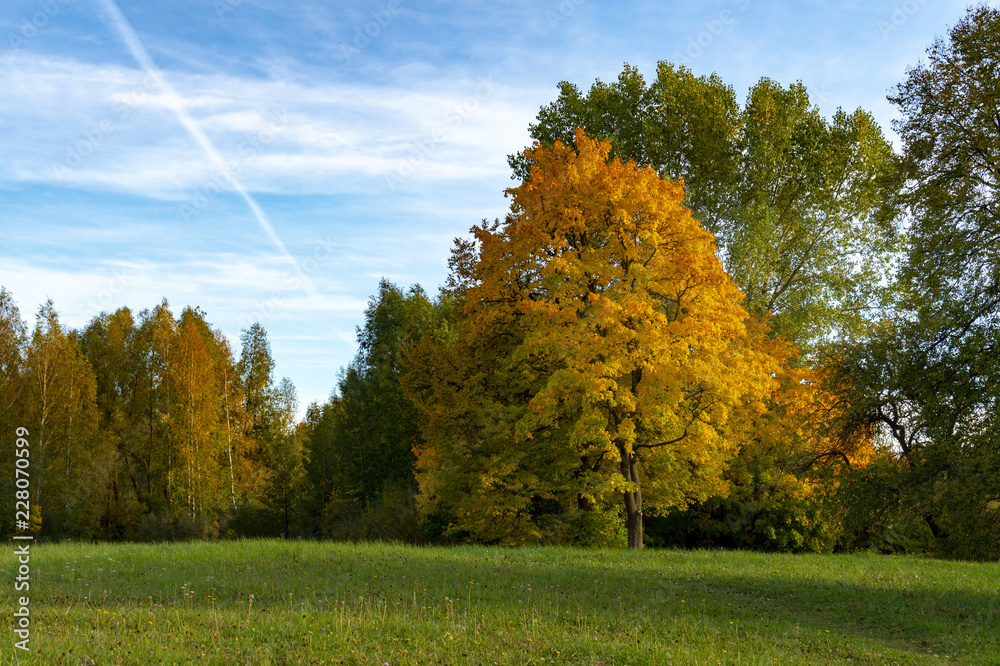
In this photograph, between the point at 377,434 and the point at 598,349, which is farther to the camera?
the point at 377,434

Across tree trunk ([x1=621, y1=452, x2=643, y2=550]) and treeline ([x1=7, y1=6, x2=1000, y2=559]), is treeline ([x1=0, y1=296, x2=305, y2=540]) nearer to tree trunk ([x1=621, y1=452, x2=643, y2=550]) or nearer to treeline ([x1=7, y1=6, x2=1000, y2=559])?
treeline ([x1=7, y1=6, x2=1000, y2=559])

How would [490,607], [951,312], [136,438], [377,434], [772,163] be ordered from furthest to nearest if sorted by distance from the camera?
1. [136,438]
2. [377,434]
3. [772,163]
4. [951,312]
5. [490,607]

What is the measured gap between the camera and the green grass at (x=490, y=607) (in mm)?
8930

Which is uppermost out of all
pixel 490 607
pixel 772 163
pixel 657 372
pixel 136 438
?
pixel 772 163

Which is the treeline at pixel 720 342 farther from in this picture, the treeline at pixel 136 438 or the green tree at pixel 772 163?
the treeline at pixel 136 438

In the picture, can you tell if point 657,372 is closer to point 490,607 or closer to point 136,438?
point 490,607

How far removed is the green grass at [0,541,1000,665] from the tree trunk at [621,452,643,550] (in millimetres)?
2863

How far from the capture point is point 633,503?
22672 millimetres

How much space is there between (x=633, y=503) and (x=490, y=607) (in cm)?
1191

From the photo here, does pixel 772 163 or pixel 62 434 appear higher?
pixel 772 163

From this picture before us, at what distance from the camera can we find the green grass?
893 centimetres

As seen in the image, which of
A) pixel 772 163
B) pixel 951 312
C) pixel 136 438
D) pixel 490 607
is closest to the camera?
pixel 490 607

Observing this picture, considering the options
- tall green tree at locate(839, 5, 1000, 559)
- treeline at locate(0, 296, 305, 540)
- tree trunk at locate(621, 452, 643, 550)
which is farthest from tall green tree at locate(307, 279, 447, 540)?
tall green tree at locate(839, 5, 1000, 559)

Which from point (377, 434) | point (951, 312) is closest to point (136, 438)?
point (377, 434)
